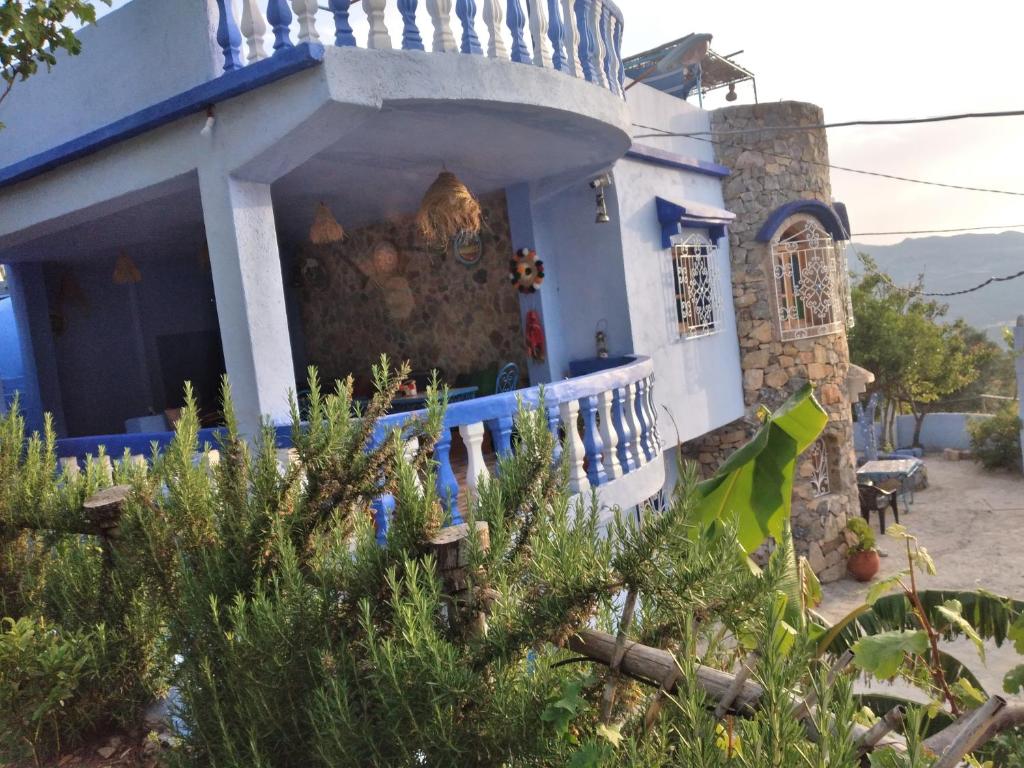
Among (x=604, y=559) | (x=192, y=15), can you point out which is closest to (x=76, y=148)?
(x=192, y=15)

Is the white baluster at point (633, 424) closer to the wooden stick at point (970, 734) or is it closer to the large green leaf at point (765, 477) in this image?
the large green leaf at point (765, 477)

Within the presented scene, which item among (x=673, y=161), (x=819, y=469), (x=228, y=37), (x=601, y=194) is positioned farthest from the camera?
(x=819, y=469)

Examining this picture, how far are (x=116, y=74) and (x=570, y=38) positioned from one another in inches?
A: 139

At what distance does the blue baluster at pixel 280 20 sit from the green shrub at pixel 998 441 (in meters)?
19.0

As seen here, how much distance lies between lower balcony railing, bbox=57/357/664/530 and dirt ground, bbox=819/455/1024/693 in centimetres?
566

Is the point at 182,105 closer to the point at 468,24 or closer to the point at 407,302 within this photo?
the point at 468,24

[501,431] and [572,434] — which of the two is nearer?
[501,431]

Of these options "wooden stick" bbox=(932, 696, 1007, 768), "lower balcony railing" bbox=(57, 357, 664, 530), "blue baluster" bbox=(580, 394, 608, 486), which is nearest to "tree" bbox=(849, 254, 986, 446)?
"lower balcony railing" bbox=(57, 357, 664, 530)

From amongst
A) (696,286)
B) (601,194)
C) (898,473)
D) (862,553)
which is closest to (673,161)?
(696,286)

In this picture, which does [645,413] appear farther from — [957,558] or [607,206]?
[957,558]

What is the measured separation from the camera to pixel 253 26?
5035 mm

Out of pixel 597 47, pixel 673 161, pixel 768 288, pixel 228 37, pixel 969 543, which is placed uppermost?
pixel 597 47

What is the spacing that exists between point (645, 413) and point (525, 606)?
15.9ft

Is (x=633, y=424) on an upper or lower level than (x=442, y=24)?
lower
